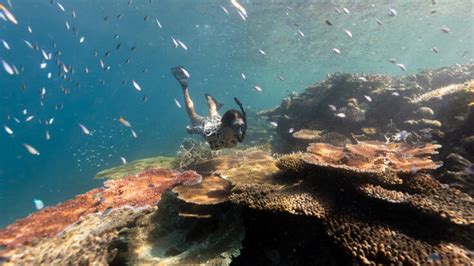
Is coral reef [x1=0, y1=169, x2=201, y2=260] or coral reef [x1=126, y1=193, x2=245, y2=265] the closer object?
coral reef [x1=126, y1=193, x2=245, y2=265]

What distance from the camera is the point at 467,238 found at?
3705mm

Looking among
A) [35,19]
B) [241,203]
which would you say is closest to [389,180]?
[241,203]

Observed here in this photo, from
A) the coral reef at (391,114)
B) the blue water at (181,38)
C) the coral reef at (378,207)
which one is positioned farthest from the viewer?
the blue water at (181,38)

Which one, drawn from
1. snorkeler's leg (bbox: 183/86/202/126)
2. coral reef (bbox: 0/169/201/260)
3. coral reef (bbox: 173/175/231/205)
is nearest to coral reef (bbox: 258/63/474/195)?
snorkeler's leg (bbox: 183/86/202/126)

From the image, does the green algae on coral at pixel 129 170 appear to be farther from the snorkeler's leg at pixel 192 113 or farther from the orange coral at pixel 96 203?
the orange coral at pixel 96 203

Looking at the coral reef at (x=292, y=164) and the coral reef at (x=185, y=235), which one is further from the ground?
the coral reef at (x=292, y=164)

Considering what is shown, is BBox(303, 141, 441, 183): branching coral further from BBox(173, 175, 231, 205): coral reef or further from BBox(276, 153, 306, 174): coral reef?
BBox(173, 175, 231, 205): coral reef

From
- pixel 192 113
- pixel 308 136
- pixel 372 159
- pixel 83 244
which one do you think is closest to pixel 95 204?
pixel 83 244

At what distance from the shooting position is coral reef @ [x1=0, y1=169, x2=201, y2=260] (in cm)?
486

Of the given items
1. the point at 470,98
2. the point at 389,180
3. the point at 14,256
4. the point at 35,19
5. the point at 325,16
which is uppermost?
the point at 35,19

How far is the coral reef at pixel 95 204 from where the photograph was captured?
15.9ft

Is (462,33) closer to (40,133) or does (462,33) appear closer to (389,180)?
(389,180)

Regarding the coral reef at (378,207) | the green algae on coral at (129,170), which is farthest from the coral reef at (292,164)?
the green algae on coral at (129,170)

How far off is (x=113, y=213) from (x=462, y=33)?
7464 cm
